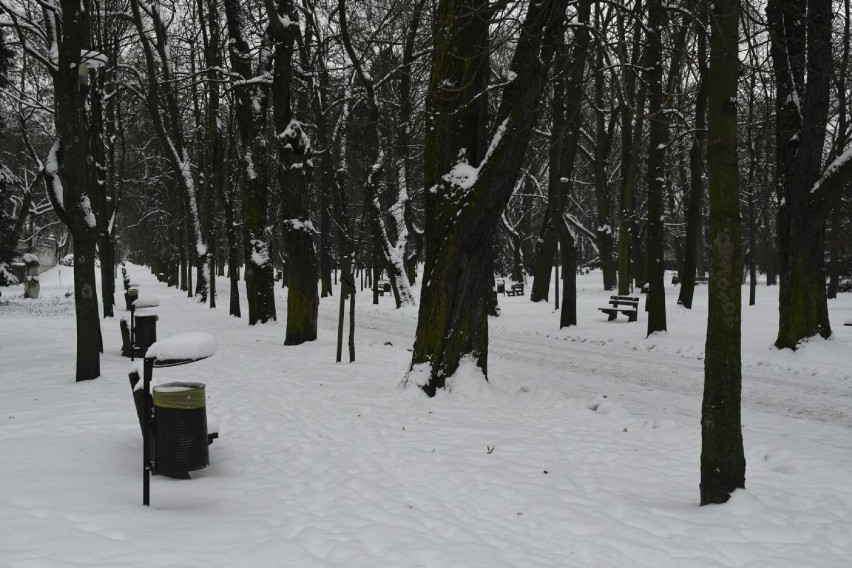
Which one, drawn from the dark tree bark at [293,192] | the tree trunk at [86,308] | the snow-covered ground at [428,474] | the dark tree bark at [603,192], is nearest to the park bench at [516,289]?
the dark tree bark at [603,192]

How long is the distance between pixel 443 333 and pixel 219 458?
329 cm

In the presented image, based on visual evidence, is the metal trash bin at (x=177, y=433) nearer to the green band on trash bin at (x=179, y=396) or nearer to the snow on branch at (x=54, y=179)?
the green band on trash bin at (x=179, y=396)

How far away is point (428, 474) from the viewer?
17.6ft

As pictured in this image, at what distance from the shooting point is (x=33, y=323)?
1891 centimetres

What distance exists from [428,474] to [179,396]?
7.07 feet

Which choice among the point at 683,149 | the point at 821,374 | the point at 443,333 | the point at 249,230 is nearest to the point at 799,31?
the point at 821,374

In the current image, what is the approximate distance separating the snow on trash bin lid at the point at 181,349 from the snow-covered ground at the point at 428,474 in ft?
3.22

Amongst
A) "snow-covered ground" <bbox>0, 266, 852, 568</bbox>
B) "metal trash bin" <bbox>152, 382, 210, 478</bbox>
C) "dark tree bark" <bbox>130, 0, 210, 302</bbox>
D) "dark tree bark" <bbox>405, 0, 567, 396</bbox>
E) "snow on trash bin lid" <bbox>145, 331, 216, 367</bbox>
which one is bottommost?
"snow-covered ground" <bbox>0, 266, 852, 568</bbox>

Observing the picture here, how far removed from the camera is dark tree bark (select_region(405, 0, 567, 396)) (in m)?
7.64

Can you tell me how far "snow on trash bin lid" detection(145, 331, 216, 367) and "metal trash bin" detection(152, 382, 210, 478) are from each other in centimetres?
76

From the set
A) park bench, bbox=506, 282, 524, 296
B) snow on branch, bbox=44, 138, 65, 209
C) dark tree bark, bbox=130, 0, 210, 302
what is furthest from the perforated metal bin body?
park bench, bbox=506, 282, 524, 296

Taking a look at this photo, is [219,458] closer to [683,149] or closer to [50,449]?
[50,449]

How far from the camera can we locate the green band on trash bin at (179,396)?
4.98 meters

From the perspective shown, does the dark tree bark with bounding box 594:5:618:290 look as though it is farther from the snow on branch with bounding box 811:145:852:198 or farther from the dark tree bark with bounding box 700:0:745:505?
the dark tree bark with bounding box 700:0:745:505
